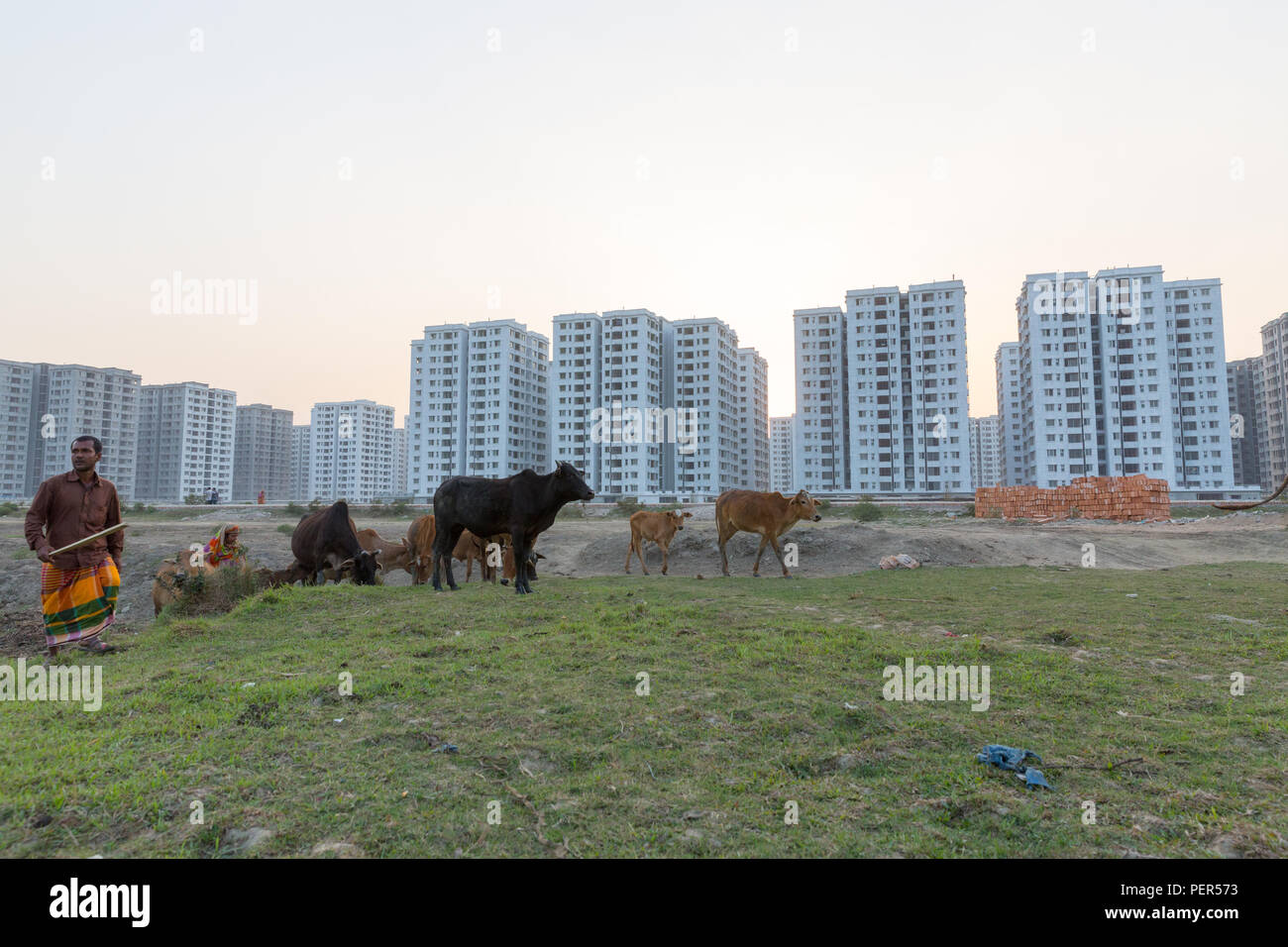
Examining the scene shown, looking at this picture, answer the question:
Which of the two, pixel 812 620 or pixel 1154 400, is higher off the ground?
pixel 1154 400

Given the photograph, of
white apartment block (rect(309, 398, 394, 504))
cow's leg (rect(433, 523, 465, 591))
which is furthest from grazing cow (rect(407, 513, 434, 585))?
white apartment block (rect(309, 398, 394, 504))

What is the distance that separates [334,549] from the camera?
1352cm

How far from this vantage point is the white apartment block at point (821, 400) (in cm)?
9012

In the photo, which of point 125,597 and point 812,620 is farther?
point 125,597

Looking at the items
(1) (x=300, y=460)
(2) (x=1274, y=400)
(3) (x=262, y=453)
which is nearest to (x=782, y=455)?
(2) (x=1274, y=400)

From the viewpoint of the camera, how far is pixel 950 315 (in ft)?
269

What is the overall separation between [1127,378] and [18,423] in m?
152

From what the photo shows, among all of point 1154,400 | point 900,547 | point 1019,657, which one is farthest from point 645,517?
point 1154,400

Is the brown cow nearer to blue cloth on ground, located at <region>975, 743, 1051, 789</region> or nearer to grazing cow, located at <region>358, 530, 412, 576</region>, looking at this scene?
grazing cow, located at <region>358, 530, 412, 576</region>

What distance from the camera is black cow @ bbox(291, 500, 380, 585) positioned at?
1326 cm

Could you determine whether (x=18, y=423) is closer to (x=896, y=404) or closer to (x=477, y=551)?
(x=477, y=551)

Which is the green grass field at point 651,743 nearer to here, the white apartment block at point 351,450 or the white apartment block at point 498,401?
the white apartment block at point 498,401

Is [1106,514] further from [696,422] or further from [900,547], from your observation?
[696,422]

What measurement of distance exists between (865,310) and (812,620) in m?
85.4
